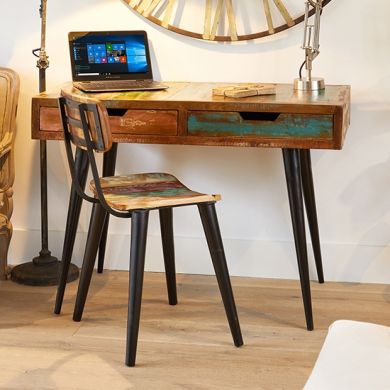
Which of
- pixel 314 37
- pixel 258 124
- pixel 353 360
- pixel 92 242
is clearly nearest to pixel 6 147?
pixel 92 242

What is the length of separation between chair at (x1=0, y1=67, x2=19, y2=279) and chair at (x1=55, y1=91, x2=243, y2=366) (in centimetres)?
55

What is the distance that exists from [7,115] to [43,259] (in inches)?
21.8

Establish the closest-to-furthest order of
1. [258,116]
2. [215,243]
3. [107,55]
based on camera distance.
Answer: [215,243] < [258,116] < [107,55]

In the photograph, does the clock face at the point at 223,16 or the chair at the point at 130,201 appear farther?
the clock face at the point at 223,16

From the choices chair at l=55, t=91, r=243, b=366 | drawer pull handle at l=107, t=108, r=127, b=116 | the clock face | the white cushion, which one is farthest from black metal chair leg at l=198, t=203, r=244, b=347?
the white cushion

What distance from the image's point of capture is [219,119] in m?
2.77

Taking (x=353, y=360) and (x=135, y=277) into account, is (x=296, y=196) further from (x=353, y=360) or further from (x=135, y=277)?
(x=353, y=360)

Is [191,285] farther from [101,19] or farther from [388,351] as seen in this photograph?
[388,351]

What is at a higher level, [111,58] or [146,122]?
[111,58]

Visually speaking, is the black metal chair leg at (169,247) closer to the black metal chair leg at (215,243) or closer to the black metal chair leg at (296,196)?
the black metal chair leg at (215,243)

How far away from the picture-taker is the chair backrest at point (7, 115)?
3.28 m

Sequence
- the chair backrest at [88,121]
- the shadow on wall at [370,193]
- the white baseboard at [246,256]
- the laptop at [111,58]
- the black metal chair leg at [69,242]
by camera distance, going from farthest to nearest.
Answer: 1. the white baseboard at [246,256]
2. the shadow on wall at [370,193]
3. the laptop at [111,58]
4. the black metal chair leg at [69,242]
5. the chair backrest at [88,121]

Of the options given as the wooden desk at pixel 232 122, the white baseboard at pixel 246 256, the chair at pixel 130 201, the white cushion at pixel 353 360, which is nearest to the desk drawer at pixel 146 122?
the wooden desk at pixel 232 122

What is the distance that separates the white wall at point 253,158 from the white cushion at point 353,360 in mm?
1831
